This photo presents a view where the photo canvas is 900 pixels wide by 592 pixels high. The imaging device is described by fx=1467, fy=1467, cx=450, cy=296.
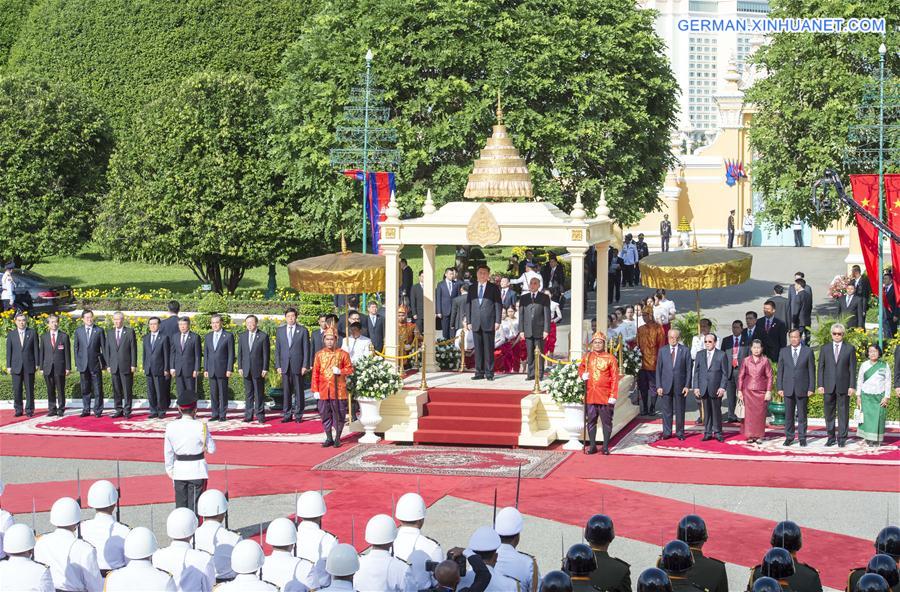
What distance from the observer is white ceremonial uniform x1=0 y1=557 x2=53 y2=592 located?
31.7 feet

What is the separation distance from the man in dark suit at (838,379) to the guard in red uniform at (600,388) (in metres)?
2.84

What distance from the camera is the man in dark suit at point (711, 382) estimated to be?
20469 millimetres

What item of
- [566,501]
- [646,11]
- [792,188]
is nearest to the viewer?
[566,501]

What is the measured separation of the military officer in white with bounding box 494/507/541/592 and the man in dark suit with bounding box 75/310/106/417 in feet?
45.7

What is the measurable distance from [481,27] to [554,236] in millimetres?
13296

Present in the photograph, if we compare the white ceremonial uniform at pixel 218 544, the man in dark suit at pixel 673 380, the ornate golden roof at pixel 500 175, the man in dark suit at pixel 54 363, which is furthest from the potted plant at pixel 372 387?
the white ceremonial uniform at pixel 218 544

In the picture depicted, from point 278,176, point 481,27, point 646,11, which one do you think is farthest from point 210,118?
point 646,11

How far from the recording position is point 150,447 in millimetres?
20547

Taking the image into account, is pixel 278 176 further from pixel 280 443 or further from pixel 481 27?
pixel 280 443

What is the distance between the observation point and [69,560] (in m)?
10.6

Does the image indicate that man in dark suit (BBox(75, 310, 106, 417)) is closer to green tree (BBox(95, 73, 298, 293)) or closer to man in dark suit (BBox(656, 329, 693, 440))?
man in dark suit (BBox(656, 329, 693, 440))

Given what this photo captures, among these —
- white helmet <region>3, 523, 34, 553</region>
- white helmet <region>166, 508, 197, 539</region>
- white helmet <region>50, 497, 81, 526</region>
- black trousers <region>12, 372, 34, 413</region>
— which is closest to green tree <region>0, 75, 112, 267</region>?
black trousers <region>12, 372, 34, 413</region>

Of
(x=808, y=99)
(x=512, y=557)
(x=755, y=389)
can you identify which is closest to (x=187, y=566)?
(x=512, y=557)

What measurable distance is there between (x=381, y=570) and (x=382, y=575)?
0.11 ft
